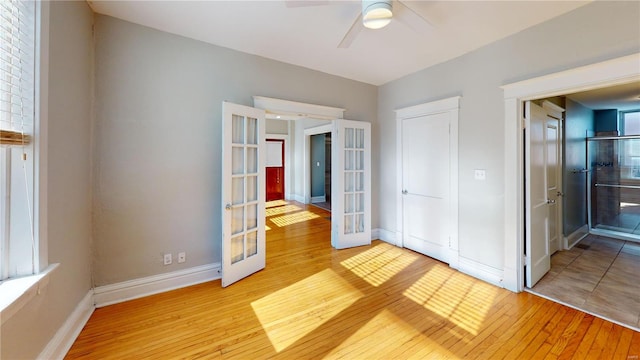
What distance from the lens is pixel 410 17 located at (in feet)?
6.38

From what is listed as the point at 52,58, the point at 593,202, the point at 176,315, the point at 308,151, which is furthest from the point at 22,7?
the point at 593,202

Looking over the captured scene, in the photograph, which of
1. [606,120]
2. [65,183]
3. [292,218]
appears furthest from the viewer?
[292,218]

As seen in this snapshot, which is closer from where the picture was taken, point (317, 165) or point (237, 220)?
point (237, 220)

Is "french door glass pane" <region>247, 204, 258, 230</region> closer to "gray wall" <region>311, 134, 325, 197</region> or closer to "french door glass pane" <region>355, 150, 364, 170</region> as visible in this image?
"french door glass pane" <region>355, 150, 364, 170</region>

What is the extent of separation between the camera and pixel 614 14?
2.00m

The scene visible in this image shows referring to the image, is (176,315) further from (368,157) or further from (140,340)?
(368,157)

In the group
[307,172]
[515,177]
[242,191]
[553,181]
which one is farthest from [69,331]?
[307,172]

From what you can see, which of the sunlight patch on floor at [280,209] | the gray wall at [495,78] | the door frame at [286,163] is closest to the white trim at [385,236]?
the gray wall at [495,78]

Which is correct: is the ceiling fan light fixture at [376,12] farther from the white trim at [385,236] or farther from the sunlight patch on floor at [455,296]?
the white trim at [385,236]

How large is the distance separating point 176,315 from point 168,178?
1370mm

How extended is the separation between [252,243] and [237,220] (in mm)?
391

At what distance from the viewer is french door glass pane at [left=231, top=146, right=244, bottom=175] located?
9.38 ft

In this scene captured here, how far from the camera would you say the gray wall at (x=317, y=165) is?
823 centimetres

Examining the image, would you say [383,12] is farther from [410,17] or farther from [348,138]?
[348,138]
